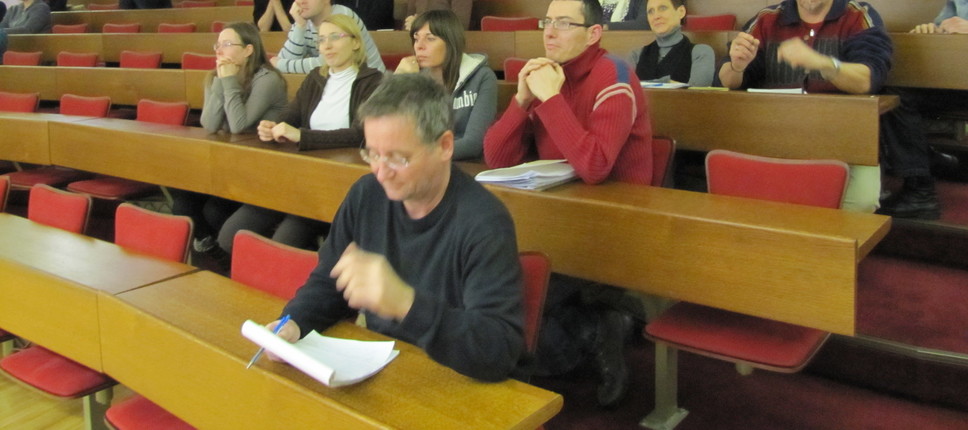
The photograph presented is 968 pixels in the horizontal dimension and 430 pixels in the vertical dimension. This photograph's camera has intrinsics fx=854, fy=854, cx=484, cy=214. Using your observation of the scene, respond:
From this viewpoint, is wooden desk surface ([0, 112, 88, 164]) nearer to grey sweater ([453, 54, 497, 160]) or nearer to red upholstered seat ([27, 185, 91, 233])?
red upholstered seat ([27, 185, 91, 233])

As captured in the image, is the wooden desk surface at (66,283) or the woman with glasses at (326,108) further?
the woman with glasses at (326,108)

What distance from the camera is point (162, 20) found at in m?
7.62

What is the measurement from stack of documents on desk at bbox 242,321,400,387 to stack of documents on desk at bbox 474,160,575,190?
807 millimetres

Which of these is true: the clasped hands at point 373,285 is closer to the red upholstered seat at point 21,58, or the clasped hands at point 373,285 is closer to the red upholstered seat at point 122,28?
the red upholstered seat at point 21,58

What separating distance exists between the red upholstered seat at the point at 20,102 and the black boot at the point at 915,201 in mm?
4249

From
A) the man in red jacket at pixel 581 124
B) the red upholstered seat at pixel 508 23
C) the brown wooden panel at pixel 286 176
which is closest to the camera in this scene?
the man in red jacket at pixel 581 124

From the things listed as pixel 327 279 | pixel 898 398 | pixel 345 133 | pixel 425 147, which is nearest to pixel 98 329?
pixel 327 279

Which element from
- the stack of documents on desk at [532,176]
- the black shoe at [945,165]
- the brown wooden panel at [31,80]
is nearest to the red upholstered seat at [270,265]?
the stack of documents on desk at [532,176]

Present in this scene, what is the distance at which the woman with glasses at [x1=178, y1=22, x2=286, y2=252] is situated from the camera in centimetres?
340

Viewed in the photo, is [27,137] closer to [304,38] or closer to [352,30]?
[304,38]

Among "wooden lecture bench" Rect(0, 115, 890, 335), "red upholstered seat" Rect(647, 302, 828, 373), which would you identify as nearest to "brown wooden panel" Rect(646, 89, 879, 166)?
"wooden lecture bench" Rect(0, 115, 890, 335)

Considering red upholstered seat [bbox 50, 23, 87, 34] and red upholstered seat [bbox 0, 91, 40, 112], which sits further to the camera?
red upholstered seat [bbox 50, 23, 87, 34]

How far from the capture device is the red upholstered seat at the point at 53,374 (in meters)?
1.98

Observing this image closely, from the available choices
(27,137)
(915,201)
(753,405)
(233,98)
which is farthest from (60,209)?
(915,201)
